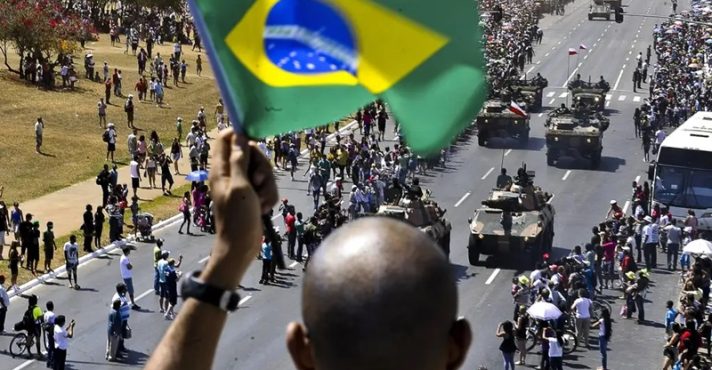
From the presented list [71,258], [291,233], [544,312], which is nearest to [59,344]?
[71,258]

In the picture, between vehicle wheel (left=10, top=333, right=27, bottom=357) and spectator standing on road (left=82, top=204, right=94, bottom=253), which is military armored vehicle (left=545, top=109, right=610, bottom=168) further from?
vehicle wheel (left=10, top=333, right=27, bottom=357)

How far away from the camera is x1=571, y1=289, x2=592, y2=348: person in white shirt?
2786cm

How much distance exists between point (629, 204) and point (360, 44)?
39980 mm

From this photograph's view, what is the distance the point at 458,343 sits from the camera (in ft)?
10.8

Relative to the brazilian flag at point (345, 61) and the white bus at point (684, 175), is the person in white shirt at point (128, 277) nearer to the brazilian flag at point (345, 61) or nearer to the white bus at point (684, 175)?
the white bus at point (684, 175)

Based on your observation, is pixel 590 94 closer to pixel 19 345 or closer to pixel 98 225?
pixel 98 225

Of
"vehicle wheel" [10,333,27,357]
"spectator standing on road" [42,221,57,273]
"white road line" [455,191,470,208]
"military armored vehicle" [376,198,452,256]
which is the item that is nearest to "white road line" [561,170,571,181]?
"white road line" [455,191,470,208]

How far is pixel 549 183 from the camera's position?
154 ft

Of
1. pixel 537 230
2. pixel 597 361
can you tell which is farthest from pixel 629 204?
pixel 597 361

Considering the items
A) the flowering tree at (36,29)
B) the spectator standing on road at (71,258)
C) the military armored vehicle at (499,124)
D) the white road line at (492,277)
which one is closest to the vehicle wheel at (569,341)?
the white road line at (492,277)

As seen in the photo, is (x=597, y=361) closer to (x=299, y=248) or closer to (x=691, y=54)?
(x=299, y=248)

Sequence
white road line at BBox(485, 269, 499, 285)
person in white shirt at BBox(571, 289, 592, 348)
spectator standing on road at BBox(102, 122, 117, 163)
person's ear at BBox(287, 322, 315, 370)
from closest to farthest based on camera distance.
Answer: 1. person's ear at BBox(287, 322, 315, 370)
2. person in white shirt at BBox(571, 289, 592, 348)
3. white road line at BBox(485, 269, 499, 285)
4. spectator standing on road at BBox(102, 122, 117, 163)

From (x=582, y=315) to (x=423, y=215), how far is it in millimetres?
7095

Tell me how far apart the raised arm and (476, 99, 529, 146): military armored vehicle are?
4704cm
